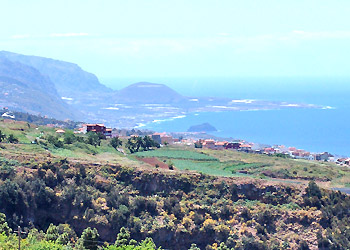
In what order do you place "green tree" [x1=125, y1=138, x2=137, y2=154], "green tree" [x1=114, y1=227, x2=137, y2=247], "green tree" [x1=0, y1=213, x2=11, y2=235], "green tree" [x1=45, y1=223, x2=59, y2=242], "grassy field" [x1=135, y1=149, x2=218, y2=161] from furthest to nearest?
"green tree" [x1=125, y1=138, x2=137, y2=154] → "grassy field" [x1=135, y1=149, x2=218, y2=161] → "green tree" [x1=114, y1=227, x2=137, y2=247] → "green tree" [x1=45, y1=223, x2=59, y2=242] → "green tree" [x1=0, y1=213, x2=11, y2=235]

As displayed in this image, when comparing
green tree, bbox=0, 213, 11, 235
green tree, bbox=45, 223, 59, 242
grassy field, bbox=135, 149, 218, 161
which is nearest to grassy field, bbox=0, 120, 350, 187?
grassy field, bbox=135, 149, 218, 161

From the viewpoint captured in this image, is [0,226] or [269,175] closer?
[0,226]

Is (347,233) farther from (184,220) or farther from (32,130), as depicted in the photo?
(32,130)

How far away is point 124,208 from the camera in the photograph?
3322 centimetres

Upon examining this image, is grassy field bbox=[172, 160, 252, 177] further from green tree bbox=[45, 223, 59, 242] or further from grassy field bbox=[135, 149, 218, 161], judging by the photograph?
green tree bbox=[45, 223, 59, 242]

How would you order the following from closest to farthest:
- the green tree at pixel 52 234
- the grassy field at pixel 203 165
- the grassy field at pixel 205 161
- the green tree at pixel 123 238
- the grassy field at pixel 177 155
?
1. the green tree at pixel 52 234
2. the green tree at pixel 123 238
3. the grassy field at pixel 205 161
4. the grassy field at pixel 203 165
5. the grassy field at pixel 177 155

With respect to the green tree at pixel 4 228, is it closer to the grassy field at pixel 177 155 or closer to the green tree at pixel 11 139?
the green tree at pixel 11 139

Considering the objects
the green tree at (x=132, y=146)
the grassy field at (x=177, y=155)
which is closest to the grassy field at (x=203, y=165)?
the grassy field at (x=177, y=155)

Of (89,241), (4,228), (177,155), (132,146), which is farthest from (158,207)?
(132,146)

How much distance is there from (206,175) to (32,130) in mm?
25131

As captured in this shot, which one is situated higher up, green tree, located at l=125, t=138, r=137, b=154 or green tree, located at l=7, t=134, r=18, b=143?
green tree, located at l=7, t=134, r=18, b=143

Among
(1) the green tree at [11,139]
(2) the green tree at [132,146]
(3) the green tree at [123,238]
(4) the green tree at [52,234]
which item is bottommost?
(3) the green tree at [123,238]

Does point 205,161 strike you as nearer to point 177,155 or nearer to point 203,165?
point 203,165

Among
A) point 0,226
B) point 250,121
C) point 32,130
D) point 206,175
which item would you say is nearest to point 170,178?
point 206,175
